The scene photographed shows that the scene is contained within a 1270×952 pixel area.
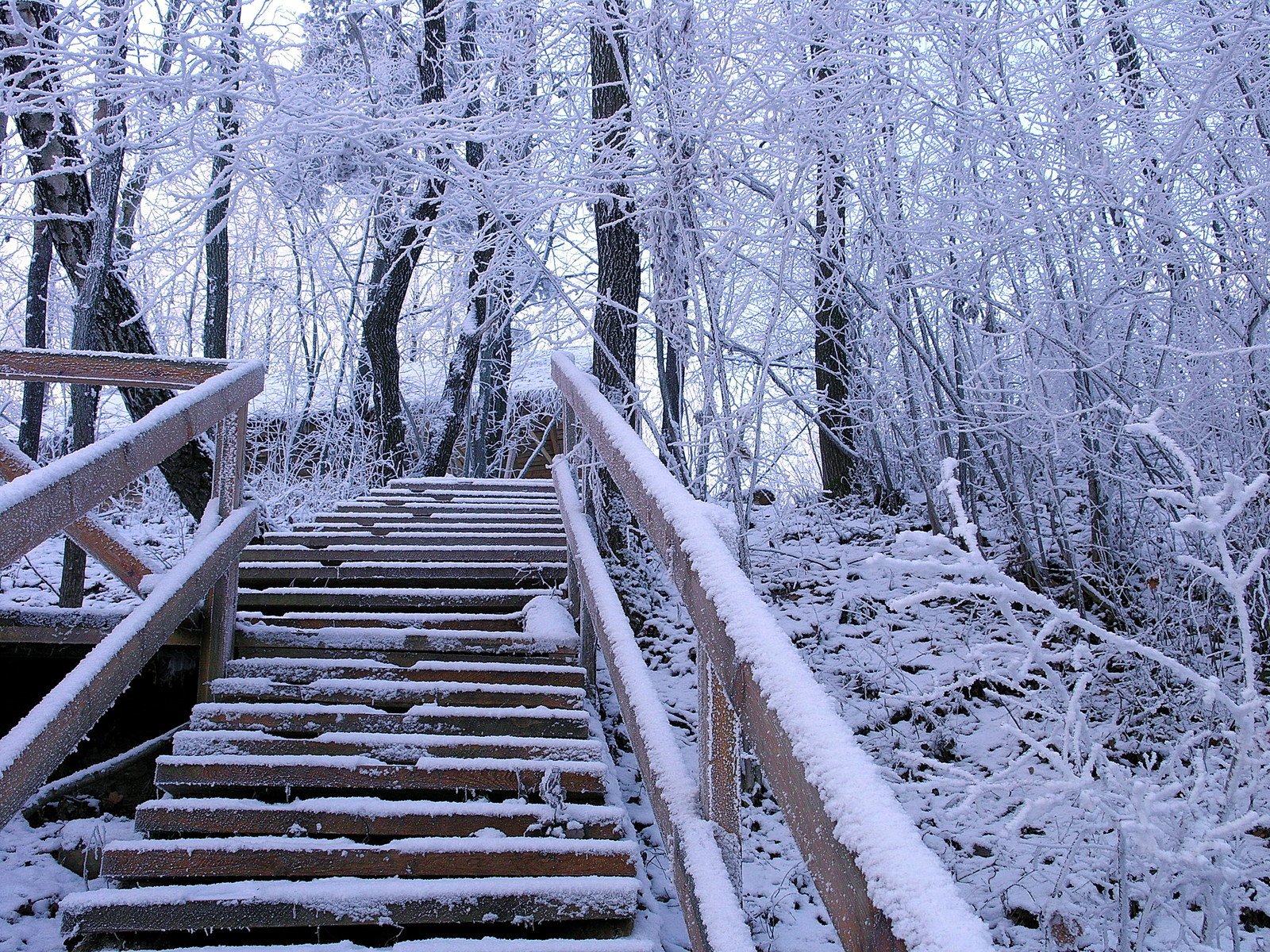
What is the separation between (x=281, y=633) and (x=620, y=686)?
77.0 inches

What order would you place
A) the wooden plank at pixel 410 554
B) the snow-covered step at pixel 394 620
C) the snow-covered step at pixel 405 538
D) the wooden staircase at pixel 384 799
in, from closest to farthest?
the wooden staircase at pixel 384 799 < the snow-covered step at pixel 394 620 < the wooden plank at pixel 410 554 < the snow-covered step at pixel 405 538

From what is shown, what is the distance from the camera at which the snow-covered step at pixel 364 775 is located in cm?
286

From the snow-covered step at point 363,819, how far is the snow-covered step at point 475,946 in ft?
1.23

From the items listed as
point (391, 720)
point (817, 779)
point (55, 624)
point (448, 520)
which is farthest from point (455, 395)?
point (817, 779)

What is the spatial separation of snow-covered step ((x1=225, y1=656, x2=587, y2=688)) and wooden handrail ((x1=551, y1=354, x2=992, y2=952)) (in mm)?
1809

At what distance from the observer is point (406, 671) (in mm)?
3486

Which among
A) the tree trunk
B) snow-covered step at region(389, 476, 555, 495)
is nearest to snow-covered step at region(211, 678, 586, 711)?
snow-covered step at region(389, 476, 555, 495)

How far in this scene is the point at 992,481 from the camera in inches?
303

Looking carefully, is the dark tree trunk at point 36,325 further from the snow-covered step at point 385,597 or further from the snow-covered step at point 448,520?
the snow-covered step at point 385,597

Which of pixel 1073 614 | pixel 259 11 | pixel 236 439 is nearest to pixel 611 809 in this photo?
pixel 1073 614

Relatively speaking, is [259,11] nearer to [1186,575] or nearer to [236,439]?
[236,439]

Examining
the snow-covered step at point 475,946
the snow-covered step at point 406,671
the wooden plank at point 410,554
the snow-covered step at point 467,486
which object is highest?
the snow-covered step at point 467,486

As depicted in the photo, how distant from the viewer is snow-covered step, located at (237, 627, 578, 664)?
3.64 meters

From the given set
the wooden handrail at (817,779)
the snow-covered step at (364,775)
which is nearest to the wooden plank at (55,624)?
the snow-covered step at (364,775)
